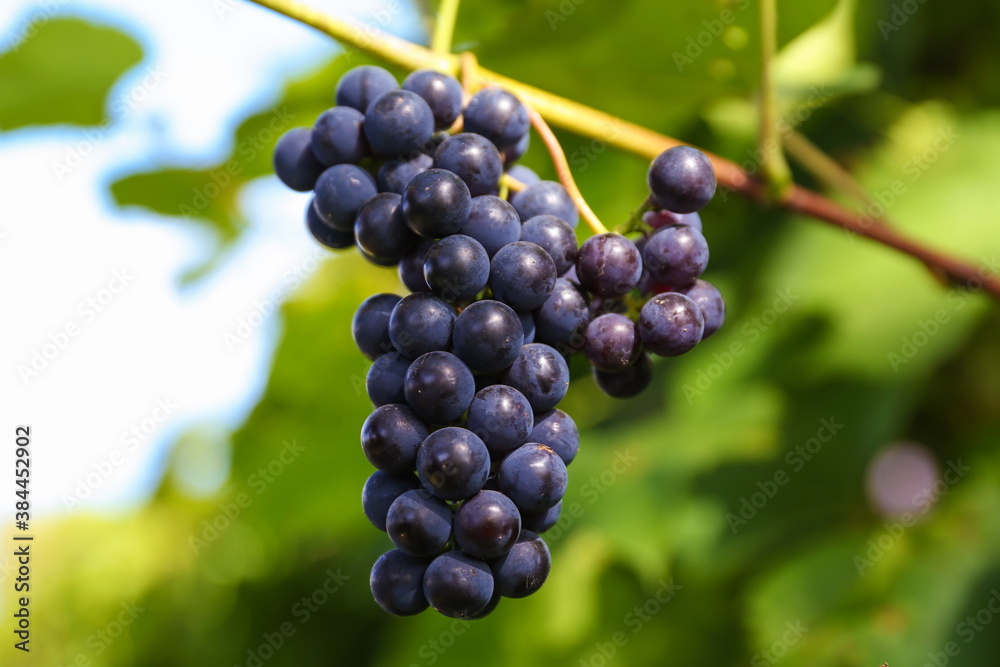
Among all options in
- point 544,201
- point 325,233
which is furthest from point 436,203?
point 325,233

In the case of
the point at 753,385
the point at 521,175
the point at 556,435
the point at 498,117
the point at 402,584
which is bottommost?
the point at 753,385


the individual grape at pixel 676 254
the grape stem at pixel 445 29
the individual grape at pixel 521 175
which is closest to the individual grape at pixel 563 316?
the individual grape at pixel 676 254

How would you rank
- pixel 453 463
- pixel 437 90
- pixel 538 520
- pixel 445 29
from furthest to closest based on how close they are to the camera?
pixel 445 29 → pixel 437 90 → pixel 538 520 → pixel 453 463

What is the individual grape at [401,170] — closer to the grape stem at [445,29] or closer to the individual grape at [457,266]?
the individual grape at [457,266]

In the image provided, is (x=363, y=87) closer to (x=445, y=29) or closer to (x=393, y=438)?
(x=445, y=29)

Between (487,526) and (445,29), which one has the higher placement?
(445,29)

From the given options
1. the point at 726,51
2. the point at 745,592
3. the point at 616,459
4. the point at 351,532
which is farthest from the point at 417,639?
the point at 726,51

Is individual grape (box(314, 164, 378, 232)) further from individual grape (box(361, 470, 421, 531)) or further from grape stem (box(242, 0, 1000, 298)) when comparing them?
individual grape (box(361, 470, 421, 531))

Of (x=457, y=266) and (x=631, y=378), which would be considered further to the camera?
(x=631, y=378)
